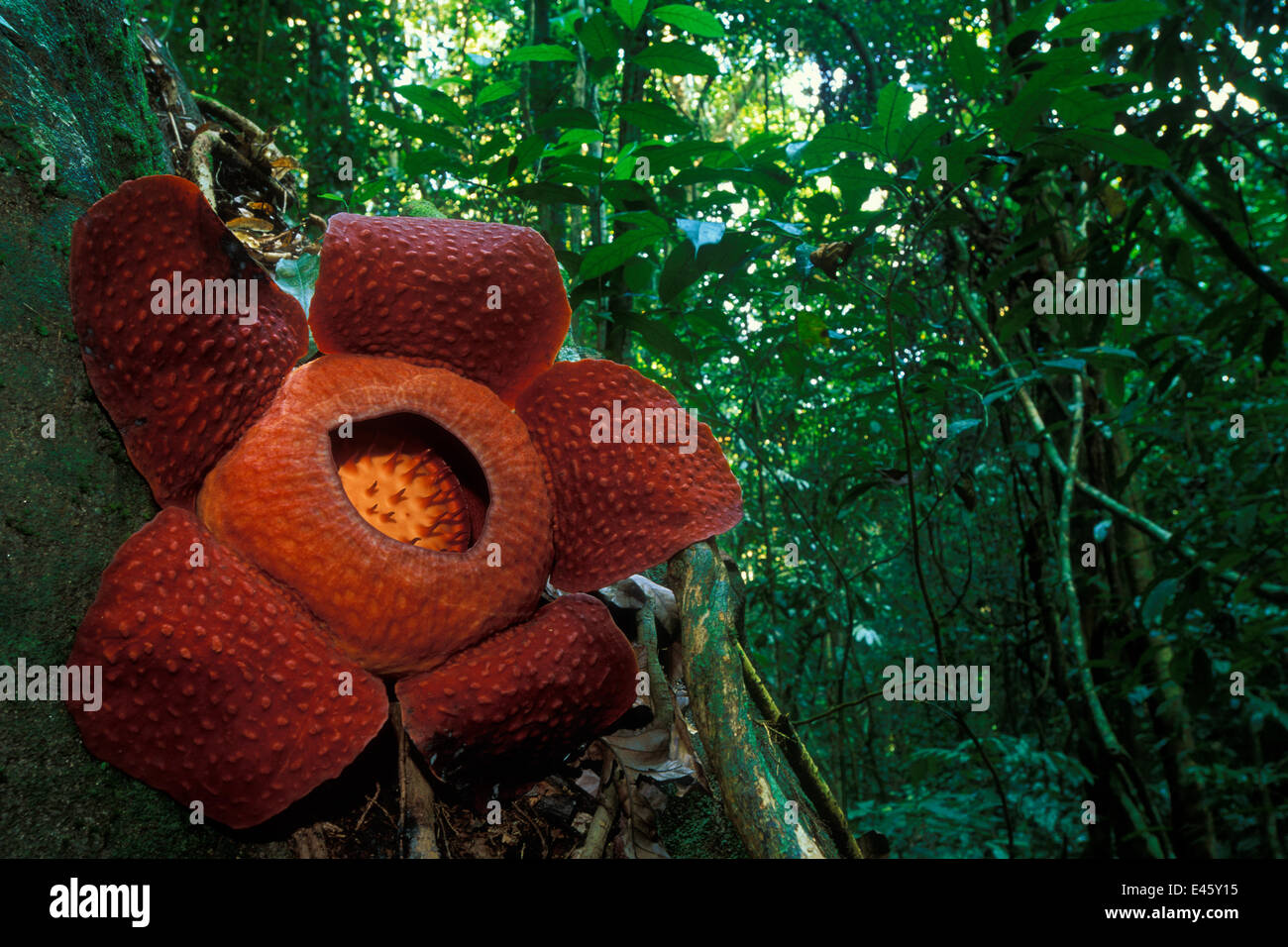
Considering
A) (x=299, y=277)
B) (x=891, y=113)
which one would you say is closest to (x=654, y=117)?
(x=891, y=113)

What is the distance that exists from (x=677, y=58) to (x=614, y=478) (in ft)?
3.88

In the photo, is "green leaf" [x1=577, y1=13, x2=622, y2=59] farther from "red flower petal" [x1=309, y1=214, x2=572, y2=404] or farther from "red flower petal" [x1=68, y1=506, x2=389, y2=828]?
"red flower petal" [x1=68, y1=506, x2=389, y2=828]

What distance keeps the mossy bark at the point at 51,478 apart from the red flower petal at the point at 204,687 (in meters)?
0.07

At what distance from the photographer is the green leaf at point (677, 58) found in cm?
194

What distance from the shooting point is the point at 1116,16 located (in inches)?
65.1

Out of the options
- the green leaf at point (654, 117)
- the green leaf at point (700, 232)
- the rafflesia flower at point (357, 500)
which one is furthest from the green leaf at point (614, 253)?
the rafflesia flower at point (357, 500)

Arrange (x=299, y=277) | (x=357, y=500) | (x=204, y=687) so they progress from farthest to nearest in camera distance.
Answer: (x=299, y=277) < (x=357, y=500) < (x=204, y=687)

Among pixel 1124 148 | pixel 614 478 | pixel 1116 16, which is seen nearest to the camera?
pixel 614 478

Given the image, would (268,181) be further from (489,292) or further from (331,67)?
(331,67)

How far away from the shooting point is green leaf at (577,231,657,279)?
191 cm

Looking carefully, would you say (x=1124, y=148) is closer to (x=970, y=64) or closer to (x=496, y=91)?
(x=970, y=64)

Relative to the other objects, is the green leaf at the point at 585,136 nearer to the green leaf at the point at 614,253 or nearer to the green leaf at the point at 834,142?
the green leaf at the point at 614,253

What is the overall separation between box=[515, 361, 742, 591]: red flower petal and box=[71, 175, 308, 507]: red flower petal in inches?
17.4

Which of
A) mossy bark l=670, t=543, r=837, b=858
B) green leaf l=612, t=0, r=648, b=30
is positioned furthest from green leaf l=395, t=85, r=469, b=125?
mossy bark l=670, t=543, r=837, b=858
